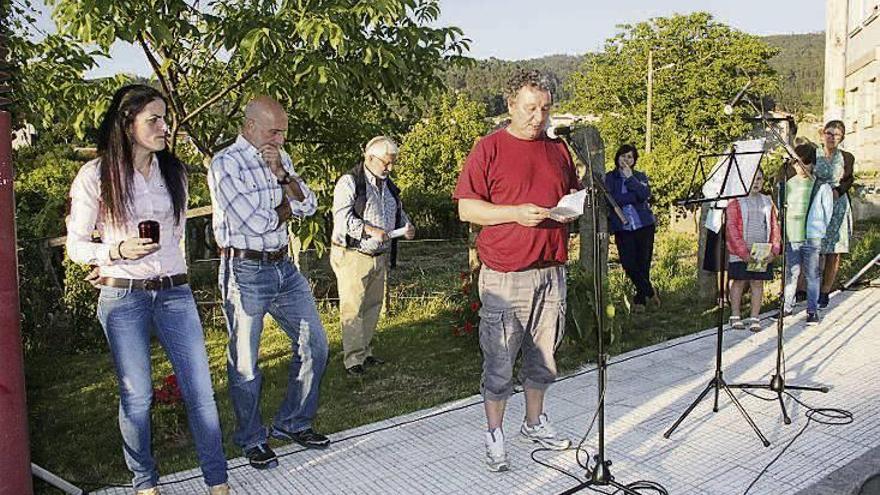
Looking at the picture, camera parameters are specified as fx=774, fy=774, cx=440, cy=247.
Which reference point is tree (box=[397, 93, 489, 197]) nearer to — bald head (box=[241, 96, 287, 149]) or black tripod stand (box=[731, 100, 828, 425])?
black tripod stand (box=[731, 100, 828, 425])

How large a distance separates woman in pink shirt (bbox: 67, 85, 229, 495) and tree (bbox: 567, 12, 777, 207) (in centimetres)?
4483

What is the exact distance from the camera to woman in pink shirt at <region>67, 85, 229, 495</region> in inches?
126

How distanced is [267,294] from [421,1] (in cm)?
280

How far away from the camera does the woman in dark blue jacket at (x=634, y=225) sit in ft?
26.2

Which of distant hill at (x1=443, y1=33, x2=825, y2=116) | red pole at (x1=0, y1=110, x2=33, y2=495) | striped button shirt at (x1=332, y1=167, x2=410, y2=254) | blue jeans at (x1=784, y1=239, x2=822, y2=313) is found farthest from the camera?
distant hill at (x1=443, y1=33, x2=825, y2=116)

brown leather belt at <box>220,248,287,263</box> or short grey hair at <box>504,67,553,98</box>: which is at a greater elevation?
short grey hair at <box>504,67,553,98</box>

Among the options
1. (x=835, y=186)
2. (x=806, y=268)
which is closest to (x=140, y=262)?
(x=806, y=268)

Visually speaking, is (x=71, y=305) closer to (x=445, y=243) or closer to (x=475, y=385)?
(x=475, y=385)

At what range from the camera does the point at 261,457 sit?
158 inches

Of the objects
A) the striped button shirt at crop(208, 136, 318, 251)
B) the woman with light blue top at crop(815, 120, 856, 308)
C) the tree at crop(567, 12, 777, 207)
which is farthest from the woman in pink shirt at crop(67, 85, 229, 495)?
the tree at crop(567, 12, 777, 207)

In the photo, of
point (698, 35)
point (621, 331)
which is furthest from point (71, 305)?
point (698, 35)

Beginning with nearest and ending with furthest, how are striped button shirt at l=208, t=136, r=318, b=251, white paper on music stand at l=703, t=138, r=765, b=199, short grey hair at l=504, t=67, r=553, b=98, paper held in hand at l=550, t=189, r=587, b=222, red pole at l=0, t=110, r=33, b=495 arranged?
red pole at l=0, t=110, r=33, b=495 → paper held in hand at l=550, t=189, r=587, b=222 → short grey hair at l=504, t=67, r=553, b=98 → striped button shirt at l=208, t=136, r=318, b=251 → white paper on music stand at l=703, t=138, r=765, b=199

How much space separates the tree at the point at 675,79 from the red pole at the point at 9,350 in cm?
4574

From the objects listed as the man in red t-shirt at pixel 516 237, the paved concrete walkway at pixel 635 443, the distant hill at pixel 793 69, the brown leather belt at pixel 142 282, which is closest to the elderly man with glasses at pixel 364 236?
the paved concrete walkway at pixel 635 443
